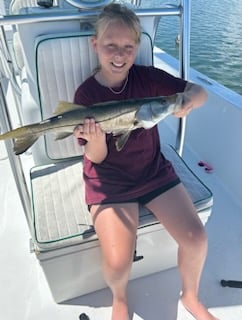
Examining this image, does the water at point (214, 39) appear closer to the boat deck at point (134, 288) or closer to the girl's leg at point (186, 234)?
the boat deck at point (134, 288)

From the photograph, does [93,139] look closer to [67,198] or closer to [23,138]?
[23,138]

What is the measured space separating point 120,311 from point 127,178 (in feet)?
1.70

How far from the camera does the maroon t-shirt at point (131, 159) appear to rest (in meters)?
1.34

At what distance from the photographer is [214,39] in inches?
197

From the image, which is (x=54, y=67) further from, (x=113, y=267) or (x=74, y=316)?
(x=74, y=316)

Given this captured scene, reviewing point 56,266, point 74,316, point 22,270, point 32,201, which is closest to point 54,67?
point 32,201

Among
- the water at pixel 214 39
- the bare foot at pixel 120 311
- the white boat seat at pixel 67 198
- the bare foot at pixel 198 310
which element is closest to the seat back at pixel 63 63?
the white boat seat at pixel 67 198

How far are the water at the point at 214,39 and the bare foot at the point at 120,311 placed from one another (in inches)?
100

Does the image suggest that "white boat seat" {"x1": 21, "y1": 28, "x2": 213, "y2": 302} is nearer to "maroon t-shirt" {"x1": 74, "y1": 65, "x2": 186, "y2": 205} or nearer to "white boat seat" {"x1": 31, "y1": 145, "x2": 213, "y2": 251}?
"white boat seat" {"x1": 31, "y1": 145, "x2": 213, "y2": 251}

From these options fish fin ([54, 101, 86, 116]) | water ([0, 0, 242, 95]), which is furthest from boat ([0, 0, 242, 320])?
water ([0, 0, 242, 95])

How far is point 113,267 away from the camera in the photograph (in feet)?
4.04

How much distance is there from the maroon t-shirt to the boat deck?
49 cm

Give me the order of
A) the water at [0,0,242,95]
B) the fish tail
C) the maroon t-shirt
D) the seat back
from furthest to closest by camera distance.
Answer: the water at [0,0,242,95]
the seat back
the maroon t-shirt
the fish tail

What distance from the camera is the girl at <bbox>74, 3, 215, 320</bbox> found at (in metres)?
1.26
